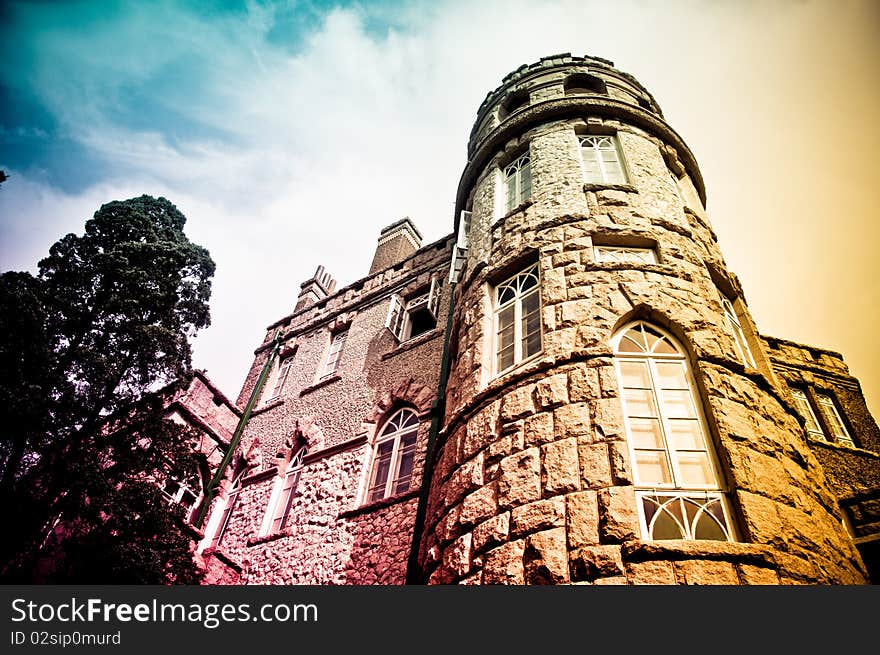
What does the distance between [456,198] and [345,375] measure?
471 cm

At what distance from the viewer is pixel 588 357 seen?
6.09 m

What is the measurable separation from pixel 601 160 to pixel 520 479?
6.26 metres

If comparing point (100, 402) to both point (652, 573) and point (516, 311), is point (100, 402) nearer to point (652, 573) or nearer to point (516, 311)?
point (516, 311)

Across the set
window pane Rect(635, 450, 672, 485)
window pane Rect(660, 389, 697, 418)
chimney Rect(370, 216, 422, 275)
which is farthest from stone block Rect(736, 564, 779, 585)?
chimney Rect(370, 216, 422, 275)

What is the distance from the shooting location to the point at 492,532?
532 centimetres

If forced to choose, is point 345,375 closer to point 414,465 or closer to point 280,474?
point 280,474

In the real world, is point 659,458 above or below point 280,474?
below

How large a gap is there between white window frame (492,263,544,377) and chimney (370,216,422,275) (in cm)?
884

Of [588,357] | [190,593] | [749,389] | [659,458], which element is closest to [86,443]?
[190,593]

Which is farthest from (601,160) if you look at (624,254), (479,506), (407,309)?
(479,506)

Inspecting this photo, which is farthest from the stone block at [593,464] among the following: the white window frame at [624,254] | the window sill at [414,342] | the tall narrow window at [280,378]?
the tall narrow window at [280,378]

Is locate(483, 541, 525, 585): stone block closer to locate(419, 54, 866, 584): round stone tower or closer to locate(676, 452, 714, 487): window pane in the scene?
locate(419, 54, 866, 584): round stone tower

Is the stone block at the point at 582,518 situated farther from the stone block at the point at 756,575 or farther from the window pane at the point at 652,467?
the stone block at the point at 756,575

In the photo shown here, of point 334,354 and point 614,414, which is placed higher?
point 334,354
